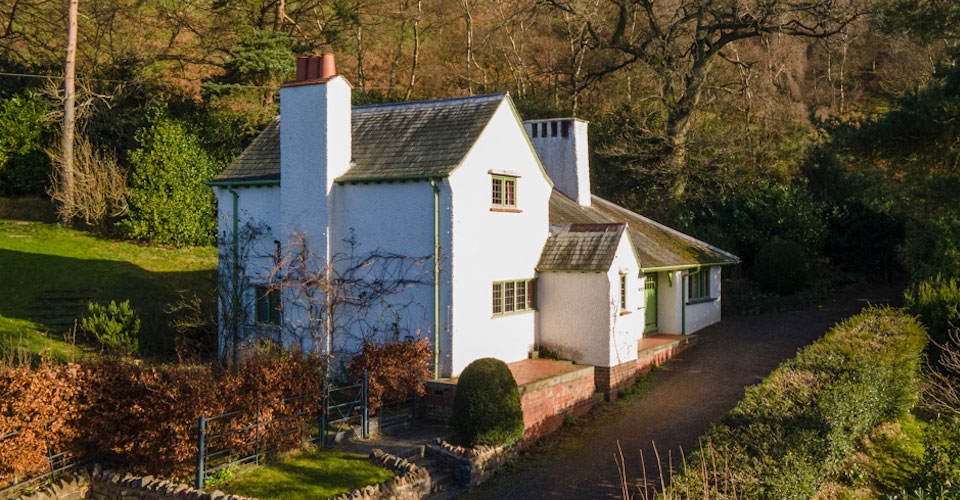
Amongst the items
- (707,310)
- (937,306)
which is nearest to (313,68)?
(707,310)

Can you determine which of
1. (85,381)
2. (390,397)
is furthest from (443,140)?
(85,381)

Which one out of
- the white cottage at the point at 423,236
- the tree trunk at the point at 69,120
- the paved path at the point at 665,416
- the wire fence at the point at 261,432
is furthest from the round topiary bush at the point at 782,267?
the tree trunk at the point at 69,120

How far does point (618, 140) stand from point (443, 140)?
1876 cm

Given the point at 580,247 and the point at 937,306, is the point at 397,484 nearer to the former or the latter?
the point at 580,247

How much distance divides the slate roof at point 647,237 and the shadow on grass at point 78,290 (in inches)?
448

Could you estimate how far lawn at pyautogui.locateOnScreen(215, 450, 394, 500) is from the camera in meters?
12.9

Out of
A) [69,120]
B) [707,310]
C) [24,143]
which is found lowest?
[707,310]

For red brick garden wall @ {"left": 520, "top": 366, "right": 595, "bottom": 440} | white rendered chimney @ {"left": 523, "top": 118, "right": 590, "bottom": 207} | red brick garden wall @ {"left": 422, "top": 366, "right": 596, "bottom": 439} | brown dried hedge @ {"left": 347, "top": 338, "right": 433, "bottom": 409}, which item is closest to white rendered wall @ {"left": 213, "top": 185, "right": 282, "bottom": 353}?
brown dried hedge @ {"left": 347, "top": 338, "right": 433, "bottom": 409}

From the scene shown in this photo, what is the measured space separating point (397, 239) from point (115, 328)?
27.5 feet

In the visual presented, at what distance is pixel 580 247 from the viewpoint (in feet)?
66.9

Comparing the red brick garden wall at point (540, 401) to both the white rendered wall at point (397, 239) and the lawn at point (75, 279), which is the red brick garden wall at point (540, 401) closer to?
the white rendered wall at point (397, 239)

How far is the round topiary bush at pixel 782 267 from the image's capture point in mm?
30062

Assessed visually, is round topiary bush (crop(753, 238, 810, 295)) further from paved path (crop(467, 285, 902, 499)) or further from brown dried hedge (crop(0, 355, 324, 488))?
brown dried hedge (crop(0, 355, 324, 488))

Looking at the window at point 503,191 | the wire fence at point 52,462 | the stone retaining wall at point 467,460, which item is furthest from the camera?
the window at point 503,191
